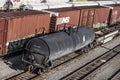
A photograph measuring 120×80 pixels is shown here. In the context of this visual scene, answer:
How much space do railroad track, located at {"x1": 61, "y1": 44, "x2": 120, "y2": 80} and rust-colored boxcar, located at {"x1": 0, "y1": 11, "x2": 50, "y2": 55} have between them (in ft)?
18.7

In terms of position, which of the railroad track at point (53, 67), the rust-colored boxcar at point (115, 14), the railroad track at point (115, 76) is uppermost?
the rust-colored boxcar at point (115, 14)

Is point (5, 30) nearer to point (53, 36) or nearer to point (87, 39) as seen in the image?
point (53, 36)

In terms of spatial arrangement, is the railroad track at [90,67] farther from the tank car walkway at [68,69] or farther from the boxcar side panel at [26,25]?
the boxcar side panel at [26,25]

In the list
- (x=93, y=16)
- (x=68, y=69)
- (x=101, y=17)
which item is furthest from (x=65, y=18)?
(x=101, y=17)

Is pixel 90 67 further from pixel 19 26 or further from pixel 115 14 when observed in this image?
pixel 115 14

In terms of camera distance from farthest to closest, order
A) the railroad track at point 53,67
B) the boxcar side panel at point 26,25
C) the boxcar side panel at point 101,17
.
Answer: the boxcar side panel at point 101,17
the boxcar side panel at point 26,25
the railroad track at point 53,67

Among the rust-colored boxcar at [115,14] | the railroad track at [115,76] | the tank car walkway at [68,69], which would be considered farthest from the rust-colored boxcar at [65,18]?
the rust-colored boxcar at [115,14]

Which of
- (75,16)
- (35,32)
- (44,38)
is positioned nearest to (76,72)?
(44,38)

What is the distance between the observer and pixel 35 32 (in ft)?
77.3

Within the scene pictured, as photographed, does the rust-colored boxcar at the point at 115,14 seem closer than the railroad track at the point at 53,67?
No

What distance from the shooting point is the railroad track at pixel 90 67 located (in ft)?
61.1

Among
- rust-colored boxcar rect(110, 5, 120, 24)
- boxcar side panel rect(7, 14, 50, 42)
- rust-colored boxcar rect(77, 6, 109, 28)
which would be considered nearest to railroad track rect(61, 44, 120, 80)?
boxcar side panel rect(7, 14, 50, 42)

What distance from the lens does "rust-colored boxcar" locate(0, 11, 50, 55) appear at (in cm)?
2036

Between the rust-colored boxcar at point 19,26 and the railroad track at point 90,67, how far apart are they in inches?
225
